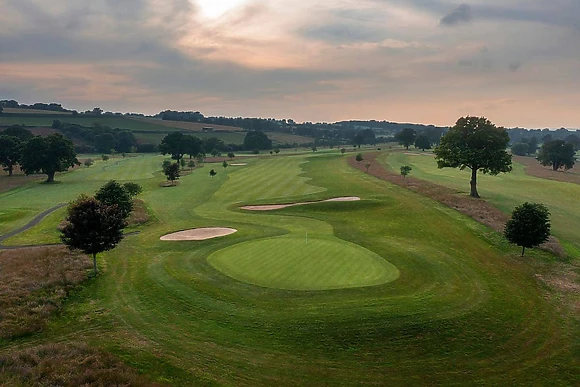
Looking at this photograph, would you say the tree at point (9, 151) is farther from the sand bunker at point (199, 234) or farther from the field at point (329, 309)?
the sand bunker at point (199, 234)

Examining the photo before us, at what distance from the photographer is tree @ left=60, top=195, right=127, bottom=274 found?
1145 inches

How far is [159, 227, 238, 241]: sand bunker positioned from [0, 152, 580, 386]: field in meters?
1.85

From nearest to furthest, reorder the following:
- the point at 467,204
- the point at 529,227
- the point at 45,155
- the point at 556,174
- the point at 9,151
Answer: the point at 529,227 → the point at 467,204 → the point at 45,155 → the point at 9,151 → the point at 556,174

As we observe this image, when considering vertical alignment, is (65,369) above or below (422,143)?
below

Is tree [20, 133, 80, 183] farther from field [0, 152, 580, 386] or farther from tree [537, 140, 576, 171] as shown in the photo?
tree [537, 140, 576, 171]

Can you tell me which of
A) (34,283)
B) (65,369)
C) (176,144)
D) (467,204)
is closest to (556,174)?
(467,204)

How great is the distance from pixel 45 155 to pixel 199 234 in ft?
215

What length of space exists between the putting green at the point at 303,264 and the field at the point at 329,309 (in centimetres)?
15

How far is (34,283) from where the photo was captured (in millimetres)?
27344

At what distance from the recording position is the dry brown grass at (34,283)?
74.4ft

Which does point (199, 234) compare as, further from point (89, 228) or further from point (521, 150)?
point (521, 150)

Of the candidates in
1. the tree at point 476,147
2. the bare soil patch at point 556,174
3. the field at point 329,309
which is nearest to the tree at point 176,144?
the field at point 329,309

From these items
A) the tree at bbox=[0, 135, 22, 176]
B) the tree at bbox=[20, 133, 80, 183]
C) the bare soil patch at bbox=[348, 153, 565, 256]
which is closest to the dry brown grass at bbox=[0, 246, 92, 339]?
the bare soil patch at bbox=[348, 153, 565, 256]

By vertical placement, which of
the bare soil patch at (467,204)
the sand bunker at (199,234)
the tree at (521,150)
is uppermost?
the tree at (521,150)
